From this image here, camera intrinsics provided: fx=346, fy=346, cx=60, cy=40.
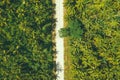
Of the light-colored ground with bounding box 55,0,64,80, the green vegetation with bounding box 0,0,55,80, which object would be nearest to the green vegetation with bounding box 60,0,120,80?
the light-colored ground with bounding box 55,0,64,80

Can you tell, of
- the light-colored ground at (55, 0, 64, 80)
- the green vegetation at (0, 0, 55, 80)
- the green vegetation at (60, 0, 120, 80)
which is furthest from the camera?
the light-colored ground at (55, 0, 64, 80)

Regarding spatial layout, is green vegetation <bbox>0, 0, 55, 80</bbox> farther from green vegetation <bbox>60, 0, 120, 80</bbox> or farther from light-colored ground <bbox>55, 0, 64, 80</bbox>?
green vegetation <bbox>60, 0, 120, 80</bbox>

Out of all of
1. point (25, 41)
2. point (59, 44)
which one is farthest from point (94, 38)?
point (25, 41)

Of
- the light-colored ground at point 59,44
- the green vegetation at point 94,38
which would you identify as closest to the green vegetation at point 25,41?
the light-colored ground at point 59,44

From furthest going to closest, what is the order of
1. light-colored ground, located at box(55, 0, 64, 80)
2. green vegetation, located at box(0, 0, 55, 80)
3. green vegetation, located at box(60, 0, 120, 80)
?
1. light-colored ground, located at box(55, 0, 64, 80)
2. green vegetation, located at box(60, 0, 120, 80)
3. green vegetation, located at box(0, 0, 55, 80)

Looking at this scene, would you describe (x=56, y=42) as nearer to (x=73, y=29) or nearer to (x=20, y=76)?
(x=73, y=29)

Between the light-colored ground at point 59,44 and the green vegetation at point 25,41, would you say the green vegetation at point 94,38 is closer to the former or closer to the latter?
the light-colored ground at point 59,44

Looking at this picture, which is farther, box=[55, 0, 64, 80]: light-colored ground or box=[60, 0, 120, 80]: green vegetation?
box=[55, 0, 64, 80]: light-colored ground
